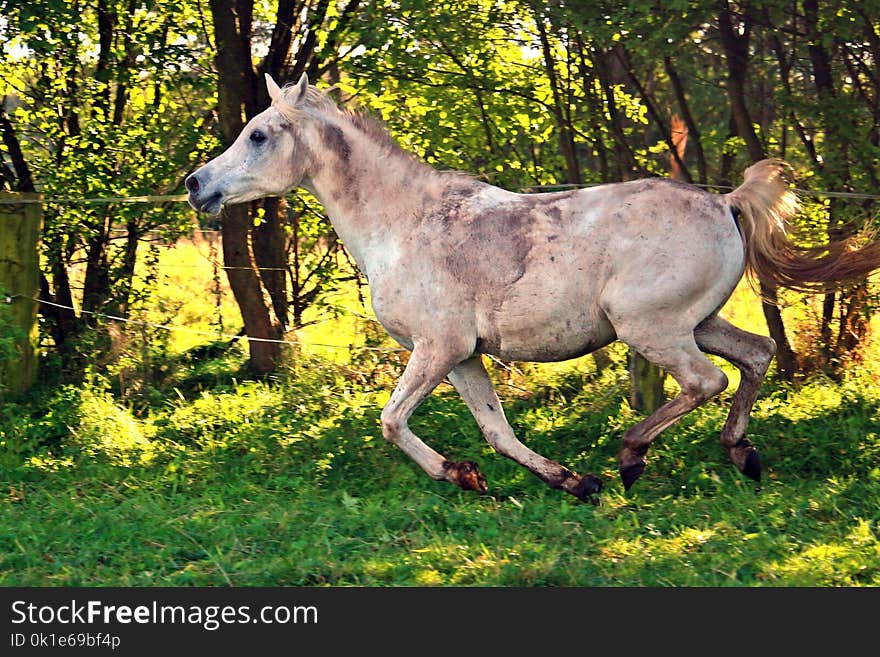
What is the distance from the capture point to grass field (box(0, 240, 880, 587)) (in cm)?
487

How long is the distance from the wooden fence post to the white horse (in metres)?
2.38

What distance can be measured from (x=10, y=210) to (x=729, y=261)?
4870mm

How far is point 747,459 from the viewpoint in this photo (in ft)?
20.6

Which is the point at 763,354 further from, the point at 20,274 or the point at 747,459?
the point at 20,274

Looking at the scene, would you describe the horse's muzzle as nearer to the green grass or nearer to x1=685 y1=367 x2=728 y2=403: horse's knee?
the green grass

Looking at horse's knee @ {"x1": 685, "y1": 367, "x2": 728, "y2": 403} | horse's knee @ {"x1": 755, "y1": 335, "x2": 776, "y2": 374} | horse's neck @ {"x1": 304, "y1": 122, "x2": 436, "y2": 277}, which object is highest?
horse's neck @ {"x1": 304, "y1": 122, "x2": 436, "y2": 277}

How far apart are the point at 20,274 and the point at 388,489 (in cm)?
323

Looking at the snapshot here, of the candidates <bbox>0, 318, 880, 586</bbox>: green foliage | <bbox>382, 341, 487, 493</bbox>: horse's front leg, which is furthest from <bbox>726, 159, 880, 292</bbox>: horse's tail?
<bbox>382, 341, 487, 493</bbox>: horse's front leg

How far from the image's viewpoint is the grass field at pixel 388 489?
4.87 metres

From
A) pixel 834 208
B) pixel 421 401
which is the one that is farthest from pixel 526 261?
pixel 834 208

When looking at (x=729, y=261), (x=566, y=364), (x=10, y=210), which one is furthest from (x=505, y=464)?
(x=10, y=210)

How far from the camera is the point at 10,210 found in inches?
312

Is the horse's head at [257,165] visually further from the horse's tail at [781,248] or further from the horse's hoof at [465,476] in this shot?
the horse's tail at [781,248]

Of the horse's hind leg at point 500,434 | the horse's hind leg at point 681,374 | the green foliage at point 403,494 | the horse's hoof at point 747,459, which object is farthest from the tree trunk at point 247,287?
the horse's hoof at point 747,459
